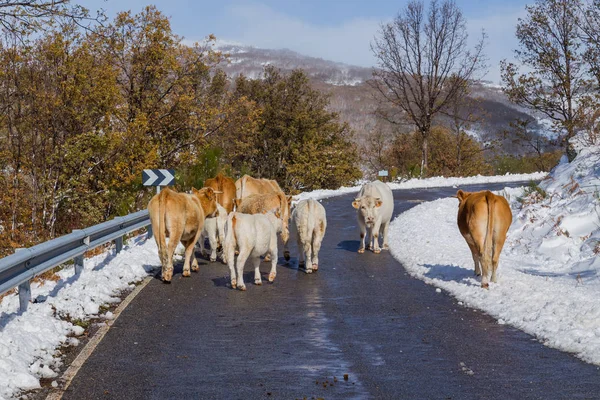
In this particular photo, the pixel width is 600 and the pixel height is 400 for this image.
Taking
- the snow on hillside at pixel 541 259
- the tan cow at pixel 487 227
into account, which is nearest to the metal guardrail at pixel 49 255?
the snow on hillside at pixel 541 259

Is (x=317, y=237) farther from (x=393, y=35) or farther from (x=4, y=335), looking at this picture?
(x=393, y=35)

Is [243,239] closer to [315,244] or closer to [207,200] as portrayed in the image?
[315,244]

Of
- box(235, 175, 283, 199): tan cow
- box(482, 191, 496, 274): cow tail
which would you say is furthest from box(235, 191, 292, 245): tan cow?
box(482, 191, 496, 274): cow tail

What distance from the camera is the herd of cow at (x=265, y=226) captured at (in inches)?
453

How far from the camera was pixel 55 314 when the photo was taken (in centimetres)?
937

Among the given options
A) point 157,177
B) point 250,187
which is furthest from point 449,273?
point 157,177

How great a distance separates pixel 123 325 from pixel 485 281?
5.40 metres

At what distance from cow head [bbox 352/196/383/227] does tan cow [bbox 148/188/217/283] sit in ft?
13.7

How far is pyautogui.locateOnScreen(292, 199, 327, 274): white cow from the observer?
538 inches

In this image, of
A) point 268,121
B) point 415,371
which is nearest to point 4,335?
point 415,371

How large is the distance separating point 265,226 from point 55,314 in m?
3.95

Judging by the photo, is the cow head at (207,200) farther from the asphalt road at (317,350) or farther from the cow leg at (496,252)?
the cow leg at (496,252)

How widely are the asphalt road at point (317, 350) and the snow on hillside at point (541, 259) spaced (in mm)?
395

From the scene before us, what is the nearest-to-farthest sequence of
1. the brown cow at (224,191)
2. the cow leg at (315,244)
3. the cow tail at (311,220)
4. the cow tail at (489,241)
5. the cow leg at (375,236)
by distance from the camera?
the cow tail at (489,241) < the cow tail at (311,220) < the cow leg at (315,244) < the cow leg at (375,236) < the brown cow at (224,191)
